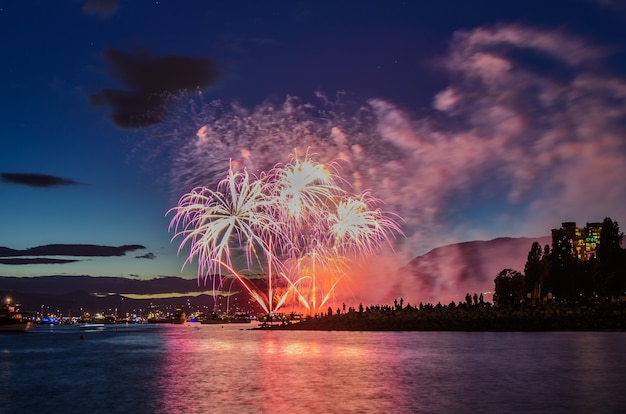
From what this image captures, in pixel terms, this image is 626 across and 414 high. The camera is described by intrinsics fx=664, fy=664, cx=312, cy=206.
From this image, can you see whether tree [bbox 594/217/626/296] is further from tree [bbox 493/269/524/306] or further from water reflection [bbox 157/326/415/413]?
water reflection [bbox 157/326/415/413]

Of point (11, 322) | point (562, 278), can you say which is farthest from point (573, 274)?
point (11, 322)

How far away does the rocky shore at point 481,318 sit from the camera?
314 feet

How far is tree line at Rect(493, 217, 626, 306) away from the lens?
121062 mm

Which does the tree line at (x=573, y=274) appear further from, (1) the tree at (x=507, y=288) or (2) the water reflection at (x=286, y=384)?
(2) the water reflection at (x=286, y=384)

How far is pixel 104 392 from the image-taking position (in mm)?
34594

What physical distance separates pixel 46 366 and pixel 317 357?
2270 centimetres

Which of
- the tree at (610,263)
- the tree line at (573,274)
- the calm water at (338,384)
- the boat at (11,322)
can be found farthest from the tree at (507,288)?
the boat at (11,322)

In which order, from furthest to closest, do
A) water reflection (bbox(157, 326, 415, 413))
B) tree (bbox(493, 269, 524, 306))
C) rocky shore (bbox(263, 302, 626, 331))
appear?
1. tree (bbox(493, 269, 524, 306))
2. rocky shore (bbox(263, 302, 626, 331))
3. water reflection (bbox(157, 326, 415, 413))

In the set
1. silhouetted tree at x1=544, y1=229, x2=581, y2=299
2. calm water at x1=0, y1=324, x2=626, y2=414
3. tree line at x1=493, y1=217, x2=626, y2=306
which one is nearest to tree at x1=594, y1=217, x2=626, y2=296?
tree line at x1=493, y1=217, x2=626, y2=306

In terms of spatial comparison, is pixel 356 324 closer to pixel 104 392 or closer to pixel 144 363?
pixel 144 363

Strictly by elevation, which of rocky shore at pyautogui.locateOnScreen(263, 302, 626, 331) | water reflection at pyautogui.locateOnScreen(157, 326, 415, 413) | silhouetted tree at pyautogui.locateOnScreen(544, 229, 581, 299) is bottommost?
water reflection at pyautogui.locateOnScreen(157, 326, 415, 413)

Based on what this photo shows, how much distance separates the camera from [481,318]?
347 ft

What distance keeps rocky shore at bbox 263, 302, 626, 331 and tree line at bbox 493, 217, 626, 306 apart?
13589mm

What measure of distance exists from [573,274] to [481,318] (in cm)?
3981
